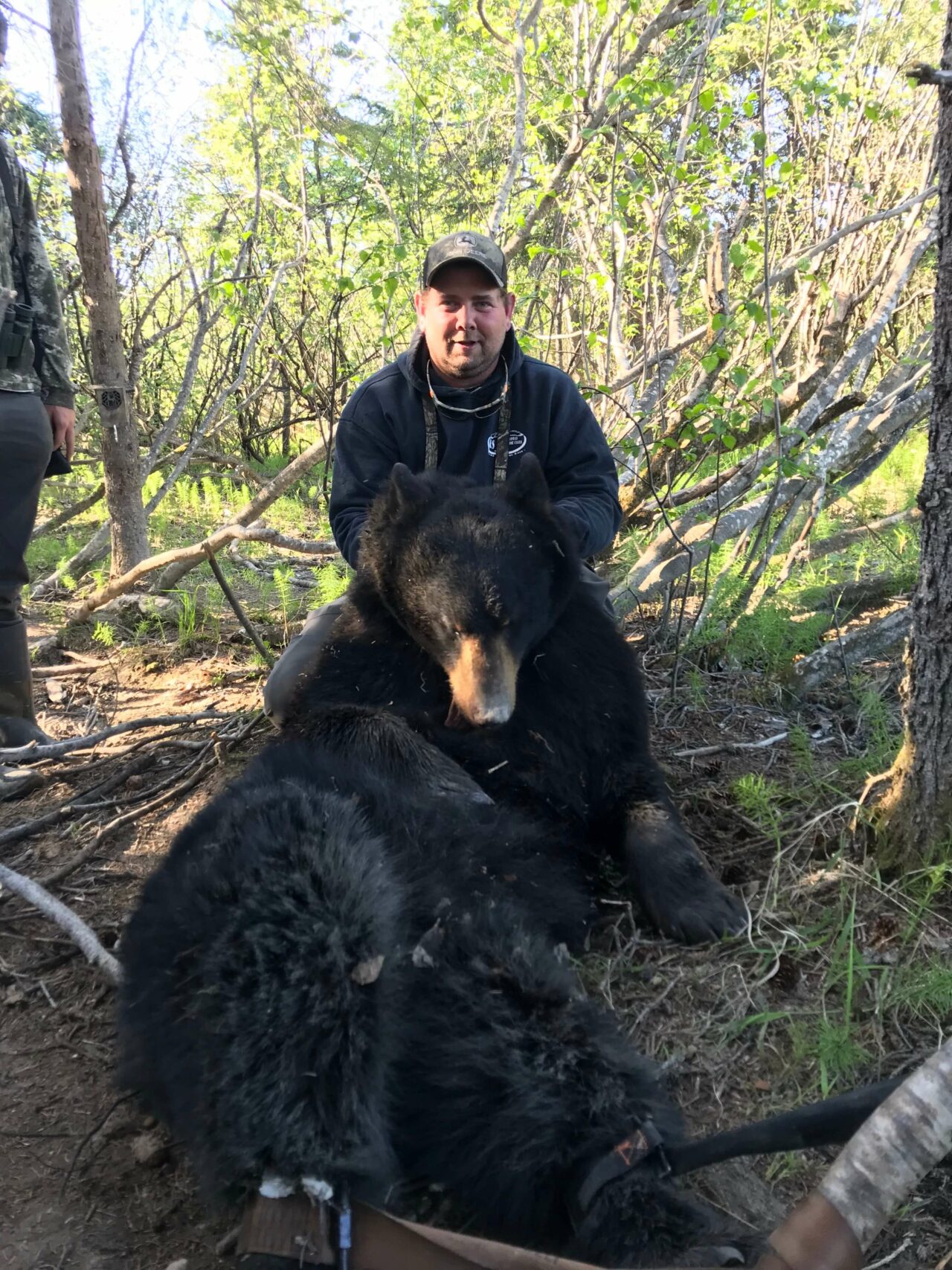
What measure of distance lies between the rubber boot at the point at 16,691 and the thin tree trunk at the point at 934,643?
3.62 meters

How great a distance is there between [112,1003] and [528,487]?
1.99 metres

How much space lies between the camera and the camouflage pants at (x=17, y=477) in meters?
3.71

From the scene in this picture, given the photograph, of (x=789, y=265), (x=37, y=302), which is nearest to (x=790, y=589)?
(x=789, y=265)

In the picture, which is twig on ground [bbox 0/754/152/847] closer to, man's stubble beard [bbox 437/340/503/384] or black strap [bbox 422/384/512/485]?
black strap [bbox 422/384/512/485]

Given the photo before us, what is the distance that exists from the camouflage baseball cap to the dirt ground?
207 cm

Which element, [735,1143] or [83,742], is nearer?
[735,1143]

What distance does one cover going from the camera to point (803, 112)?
5.12m

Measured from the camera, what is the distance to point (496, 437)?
3596 millimetres

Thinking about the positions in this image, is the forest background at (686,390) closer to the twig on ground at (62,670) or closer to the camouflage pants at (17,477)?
the twig on ground at (62,670)

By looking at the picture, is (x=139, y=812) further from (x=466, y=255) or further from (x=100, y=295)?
(x=100, y=295)

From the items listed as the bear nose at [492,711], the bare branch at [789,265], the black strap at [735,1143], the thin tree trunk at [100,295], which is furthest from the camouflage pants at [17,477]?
the black strap at [735,1143]

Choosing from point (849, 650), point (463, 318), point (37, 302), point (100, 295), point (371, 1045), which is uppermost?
point (100, 295)

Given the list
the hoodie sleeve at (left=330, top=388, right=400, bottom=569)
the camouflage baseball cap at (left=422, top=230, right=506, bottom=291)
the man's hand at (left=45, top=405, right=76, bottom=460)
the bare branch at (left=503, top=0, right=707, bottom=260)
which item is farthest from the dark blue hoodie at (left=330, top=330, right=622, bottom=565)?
the man's hand at (left=45, top=405, right=76, bottom=460)

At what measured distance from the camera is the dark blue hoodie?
3561mm
